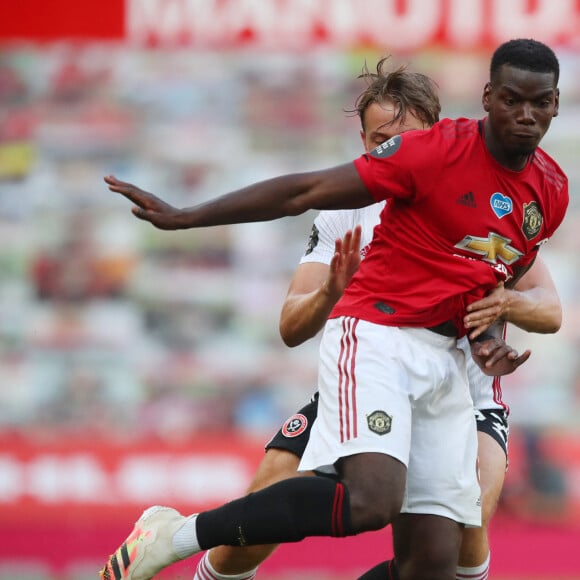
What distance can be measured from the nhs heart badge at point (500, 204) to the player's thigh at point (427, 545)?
39.4 inches

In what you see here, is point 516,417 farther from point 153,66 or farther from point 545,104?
point 545,104

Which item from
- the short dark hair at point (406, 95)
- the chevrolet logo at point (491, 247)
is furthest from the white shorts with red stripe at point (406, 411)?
the short dark hair at point (406, 95)

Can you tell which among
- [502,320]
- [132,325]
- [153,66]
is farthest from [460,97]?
[502,320]

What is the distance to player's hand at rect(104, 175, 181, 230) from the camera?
392 cm

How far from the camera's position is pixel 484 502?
4.62 metres

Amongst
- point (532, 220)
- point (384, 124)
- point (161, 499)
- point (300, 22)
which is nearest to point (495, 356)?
point (532, 220)

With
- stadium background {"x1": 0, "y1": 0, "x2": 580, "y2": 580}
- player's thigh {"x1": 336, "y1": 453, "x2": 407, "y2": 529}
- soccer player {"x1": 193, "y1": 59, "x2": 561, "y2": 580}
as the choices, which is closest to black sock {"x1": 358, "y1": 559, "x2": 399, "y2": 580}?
soccer player {"x1": 193, "y1": 59, "x2": 561, "y2": 580}

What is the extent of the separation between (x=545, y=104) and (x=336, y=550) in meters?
4.21

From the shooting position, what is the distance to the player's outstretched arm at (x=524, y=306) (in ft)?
13.6

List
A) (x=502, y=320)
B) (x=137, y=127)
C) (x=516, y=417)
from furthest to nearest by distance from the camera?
1. (x=137, y=127)
2. (x=516, y=417)
3. (x=502, y=320)

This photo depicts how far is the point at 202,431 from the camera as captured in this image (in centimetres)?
848

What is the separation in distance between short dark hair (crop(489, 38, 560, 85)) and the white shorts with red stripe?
889mm

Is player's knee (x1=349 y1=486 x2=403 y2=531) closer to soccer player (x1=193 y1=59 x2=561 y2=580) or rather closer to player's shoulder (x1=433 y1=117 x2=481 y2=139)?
soccer player (x1=193 y1=59 x2=561 y2=580)

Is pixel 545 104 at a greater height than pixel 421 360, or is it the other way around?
pixel 545 104
